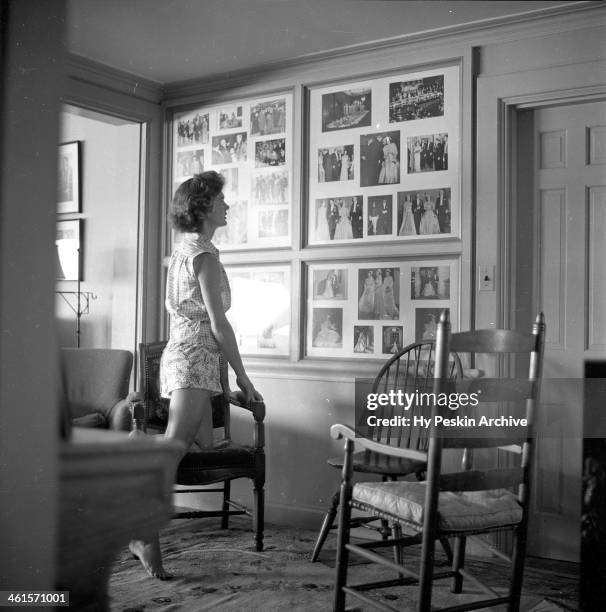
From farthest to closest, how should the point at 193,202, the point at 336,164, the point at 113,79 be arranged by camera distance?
1. the point at 113,79
2. the point at 336,164
3. the point at 193,202

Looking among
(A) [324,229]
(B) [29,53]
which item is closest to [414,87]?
(A) [324,229]

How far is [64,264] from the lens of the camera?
3164 mm

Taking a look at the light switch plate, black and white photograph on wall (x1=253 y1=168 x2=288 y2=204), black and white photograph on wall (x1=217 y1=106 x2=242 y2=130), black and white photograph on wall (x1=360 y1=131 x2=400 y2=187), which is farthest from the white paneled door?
black and white photograph on wall (x1=217 y1=106 x2=242 y2=130)

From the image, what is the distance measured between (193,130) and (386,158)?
3.20 feet

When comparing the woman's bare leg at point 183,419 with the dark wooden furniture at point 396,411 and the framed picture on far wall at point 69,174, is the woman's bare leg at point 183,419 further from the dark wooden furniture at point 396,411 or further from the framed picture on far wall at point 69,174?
the framed picture on far wall at point 69,174

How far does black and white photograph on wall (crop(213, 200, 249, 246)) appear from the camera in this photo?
310 centimetres

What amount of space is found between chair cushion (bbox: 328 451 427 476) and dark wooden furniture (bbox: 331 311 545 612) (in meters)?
0.34

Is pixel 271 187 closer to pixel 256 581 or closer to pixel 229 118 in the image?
pixel 229 118

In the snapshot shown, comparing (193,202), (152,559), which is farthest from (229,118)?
(152,559)

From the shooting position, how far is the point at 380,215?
9.04 feet

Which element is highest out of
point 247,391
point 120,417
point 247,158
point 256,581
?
point 247,158

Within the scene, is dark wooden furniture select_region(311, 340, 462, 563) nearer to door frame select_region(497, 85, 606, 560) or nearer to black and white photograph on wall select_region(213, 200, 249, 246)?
door frame select_region(497, 85, 606, 560)

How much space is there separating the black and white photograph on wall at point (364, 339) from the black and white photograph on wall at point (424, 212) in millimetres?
396

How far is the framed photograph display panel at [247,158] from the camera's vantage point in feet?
9.82
